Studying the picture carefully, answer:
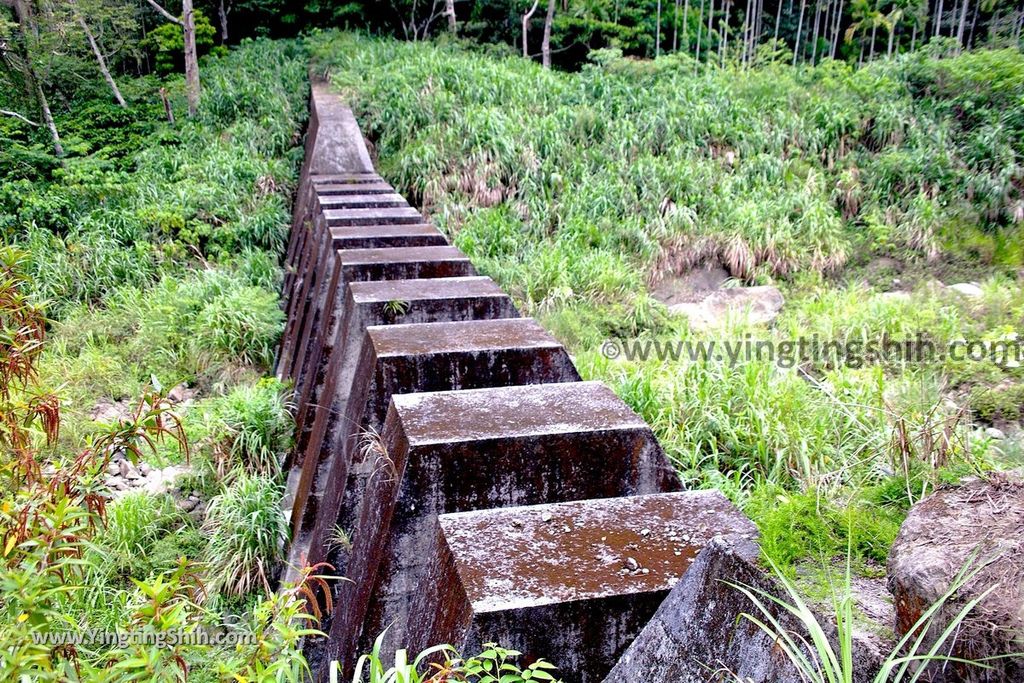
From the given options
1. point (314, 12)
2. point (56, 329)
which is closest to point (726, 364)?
point (56, 329)

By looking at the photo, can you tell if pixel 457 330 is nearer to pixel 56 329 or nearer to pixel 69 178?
pixel 56 329

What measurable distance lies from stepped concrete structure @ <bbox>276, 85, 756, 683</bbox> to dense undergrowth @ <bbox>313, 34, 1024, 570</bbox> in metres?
1.17

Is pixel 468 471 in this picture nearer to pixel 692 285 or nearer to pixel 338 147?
pixel 692 285

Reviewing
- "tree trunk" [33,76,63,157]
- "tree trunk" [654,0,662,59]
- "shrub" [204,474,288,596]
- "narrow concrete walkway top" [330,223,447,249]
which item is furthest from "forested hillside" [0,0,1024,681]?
"tree trunk" [654,0,662,59]

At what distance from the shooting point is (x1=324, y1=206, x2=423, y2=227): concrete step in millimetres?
7168

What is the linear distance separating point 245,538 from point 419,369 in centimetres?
234

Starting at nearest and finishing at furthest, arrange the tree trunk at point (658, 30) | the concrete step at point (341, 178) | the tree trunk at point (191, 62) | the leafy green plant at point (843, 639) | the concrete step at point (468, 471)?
1. the leafy green plant at point (843, 639)
2. the concrete step at point (468, 471)
3. the concrete step at point (341, 178)
4. the tree trunk at point (191, 62)
5. the tree trunk at point (658, 30)

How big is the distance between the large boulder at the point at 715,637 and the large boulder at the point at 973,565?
215 millimetres

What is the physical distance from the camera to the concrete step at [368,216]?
23.5 feet

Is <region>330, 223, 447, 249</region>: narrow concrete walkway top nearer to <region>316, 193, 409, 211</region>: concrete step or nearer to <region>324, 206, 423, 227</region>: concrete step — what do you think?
<region>324, 206, 423, 227</region>: concrete step

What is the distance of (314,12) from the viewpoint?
23688mm

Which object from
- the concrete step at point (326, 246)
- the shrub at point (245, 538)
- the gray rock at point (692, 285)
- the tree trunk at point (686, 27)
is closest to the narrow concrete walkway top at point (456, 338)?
the shrub at point (245, 538)

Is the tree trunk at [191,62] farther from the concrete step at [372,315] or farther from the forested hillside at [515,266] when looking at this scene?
the concrete step at [372,315]

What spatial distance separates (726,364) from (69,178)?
407 inches
